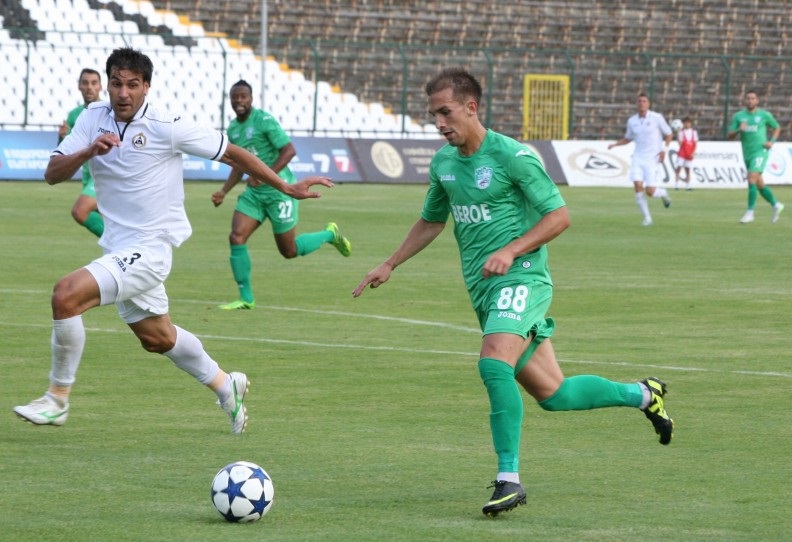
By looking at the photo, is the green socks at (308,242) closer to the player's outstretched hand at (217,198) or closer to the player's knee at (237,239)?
the player's knee at (237,239)

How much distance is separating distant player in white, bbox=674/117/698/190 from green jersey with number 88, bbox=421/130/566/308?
32789mm

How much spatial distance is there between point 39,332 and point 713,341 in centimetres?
543

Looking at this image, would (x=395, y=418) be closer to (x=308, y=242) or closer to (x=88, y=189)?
(x=308, y=242)

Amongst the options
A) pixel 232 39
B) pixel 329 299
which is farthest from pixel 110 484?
pixel 232 39

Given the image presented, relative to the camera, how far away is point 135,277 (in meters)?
8.27

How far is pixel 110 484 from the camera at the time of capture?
23.2ft

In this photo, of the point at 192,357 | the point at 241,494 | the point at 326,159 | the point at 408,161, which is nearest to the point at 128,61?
the point at 192,357

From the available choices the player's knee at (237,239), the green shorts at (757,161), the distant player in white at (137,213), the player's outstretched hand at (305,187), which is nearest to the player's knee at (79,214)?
the player's knee at (237,239)

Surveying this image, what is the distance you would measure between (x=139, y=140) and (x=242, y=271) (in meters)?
6.34

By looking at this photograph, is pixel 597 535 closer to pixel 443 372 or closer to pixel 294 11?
pixel 443 372

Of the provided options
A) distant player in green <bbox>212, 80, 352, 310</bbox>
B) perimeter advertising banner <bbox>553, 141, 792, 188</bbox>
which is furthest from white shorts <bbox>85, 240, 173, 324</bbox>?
perimeter advertising banner <bbox>553, 141, 792, 188</bbox>

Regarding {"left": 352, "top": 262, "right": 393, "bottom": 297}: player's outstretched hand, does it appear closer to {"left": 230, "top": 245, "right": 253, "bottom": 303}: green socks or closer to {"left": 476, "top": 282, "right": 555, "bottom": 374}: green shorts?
{"left": 476, "top": 282, "right": 555, "bottom": 374}: green shorts

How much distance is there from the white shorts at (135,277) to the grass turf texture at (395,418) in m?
0.68

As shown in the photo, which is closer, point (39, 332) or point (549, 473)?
point (549, 473)
